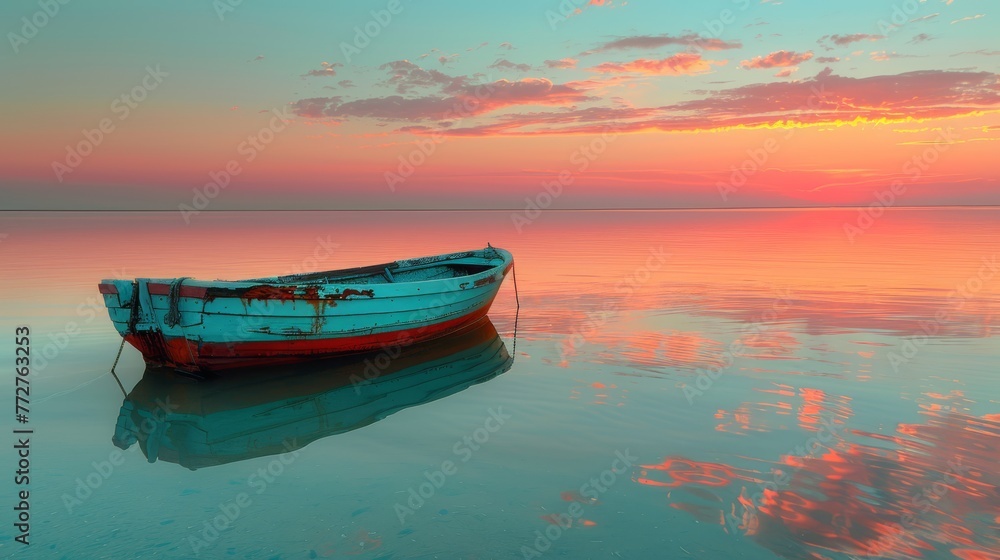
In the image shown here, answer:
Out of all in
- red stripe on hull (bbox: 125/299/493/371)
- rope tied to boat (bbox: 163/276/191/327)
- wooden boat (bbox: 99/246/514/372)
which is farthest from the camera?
red stripe on hull (bbox: 125/299/493/371)

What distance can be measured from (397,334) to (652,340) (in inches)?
203

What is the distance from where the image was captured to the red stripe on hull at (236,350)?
1045 centimetres

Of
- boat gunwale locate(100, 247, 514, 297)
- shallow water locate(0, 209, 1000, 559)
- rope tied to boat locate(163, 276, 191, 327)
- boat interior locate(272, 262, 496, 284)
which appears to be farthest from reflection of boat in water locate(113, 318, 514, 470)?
boat interior locate(272, 262, 496, 284)

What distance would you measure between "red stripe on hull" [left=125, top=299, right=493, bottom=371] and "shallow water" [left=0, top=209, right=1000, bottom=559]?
47 centimetres

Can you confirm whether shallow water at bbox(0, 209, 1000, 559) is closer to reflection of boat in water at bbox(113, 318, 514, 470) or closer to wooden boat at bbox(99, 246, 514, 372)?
reflection of boat in water at bbox(113, 318, 514, 470)

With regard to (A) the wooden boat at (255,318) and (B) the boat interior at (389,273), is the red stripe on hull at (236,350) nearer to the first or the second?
(A) the wooden boat at (255,318)

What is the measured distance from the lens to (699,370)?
1092 centimetres

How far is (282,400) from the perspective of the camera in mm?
9859

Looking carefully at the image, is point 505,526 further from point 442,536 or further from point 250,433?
point 250,433

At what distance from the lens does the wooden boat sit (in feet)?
33.7

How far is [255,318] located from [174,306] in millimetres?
1189

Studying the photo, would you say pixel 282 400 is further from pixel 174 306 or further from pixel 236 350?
pixel 174 306

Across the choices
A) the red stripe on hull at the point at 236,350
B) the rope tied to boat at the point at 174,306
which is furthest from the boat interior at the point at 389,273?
the rope tied to boat at the point at 174,306

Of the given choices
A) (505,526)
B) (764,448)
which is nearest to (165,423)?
(505,526)
